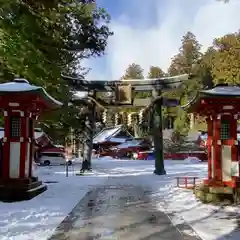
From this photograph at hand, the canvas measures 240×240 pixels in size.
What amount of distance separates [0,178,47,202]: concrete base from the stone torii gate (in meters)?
10.1

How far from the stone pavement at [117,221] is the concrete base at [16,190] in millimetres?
1706

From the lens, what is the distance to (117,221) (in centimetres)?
879

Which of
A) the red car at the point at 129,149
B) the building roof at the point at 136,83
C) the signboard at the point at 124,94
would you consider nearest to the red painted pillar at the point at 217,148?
the building roof at the point at 136,83

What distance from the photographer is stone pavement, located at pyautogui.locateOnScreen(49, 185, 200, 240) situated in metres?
7.44

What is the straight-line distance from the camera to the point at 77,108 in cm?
2855

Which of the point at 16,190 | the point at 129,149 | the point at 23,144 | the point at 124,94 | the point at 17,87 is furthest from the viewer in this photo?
the point at 129,149

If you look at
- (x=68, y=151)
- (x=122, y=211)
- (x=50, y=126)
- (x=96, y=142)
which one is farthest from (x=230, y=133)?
(x=96, y=142)

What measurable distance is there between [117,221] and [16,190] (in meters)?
4.62

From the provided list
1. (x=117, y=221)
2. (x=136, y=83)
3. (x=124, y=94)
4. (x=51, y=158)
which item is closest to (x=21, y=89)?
(x=117, y=221)

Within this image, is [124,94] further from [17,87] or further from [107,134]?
[107,134]

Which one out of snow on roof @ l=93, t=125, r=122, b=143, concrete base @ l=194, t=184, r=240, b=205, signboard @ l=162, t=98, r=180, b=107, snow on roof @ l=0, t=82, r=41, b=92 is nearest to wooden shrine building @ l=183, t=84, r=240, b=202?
concrete base @ l=194, t=184, r=240, b=205

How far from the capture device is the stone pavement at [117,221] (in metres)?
7.44

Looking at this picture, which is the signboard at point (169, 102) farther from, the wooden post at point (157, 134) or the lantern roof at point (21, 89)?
the lantern roof at point (21, 89)

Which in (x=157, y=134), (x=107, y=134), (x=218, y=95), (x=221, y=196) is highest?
(x=107, y=134)
